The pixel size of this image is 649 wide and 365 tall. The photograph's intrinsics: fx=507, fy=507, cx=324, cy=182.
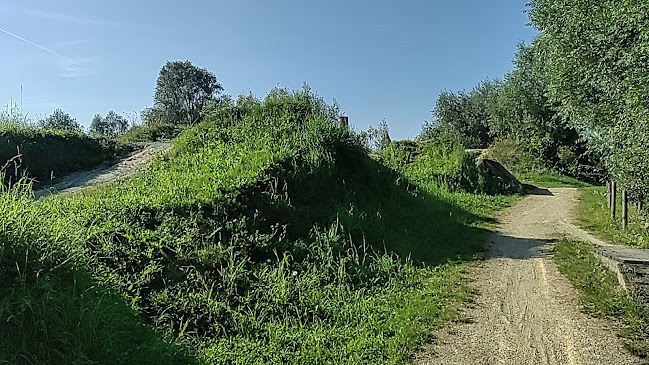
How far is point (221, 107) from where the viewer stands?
42.7 feet

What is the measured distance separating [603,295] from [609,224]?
22.6 feet

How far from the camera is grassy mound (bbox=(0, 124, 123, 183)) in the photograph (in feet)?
38.1

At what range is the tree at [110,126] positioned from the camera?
51.2 ft

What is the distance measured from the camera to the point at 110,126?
18.7 metres

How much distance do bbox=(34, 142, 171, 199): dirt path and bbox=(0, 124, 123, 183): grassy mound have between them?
1.40 feet

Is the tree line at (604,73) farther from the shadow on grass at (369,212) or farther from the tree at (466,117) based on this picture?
the tree at (466,117)

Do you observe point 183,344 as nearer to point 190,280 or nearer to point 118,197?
point 190,280

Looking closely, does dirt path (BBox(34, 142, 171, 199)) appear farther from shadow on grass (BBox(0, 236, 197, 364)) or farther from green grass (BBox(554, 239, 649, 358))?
green grass (BBox(554, 239, 649, 358))

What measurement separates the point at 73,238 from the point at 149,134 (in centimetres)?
1142

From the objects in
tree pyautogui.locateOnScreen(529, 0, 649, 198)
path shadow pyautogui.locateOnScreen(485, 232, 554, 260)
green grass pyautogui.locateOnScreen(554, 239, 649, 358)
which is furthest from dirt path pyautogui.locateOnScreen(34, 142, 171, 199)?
tree pyautogui.locateOnScreen(529, 0, 649, 198)

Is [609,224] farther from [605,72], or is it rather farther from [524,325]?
[524,325]

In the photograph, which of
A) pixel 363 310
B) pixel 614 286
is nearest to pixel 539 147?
pixel 614 286

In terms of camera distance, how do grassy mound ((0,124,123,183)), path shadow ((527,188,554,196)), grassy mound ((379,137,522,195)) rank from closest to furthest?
grassy mound ((0,124,123,183))
grassy mound ((379,137,522,195))
path shadow ((527,188,554,196))

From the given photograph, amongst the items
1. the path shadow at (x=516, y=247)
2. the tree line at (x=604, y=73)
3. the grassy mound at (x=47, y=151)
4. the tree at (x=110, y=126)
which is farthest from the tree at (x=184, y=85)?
the path shadow at (x=516, y=247)
